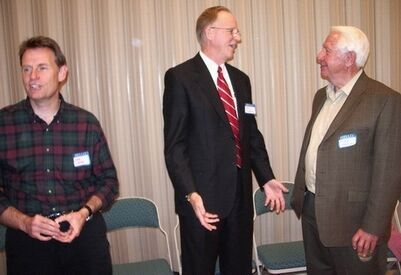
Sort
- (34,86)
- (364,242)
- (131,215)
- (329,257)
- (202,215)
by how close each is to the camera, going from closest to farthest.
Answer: (34,86) → (202,215) → (364,242) → (329,257) → (131,215)

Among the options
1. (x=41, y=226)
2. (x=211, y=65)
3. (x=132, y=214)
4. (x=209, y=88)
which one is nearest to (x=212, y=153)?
(x=209, y=88)

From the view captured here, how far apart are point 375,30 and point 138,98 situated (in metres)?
2.29

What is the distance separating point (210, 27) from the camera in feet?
6.67

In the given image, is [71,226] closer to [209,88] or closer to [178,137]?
[178,137]

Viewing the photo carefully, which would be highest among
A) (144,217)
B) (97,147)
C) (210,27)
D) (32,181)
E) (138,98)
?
(210,27)

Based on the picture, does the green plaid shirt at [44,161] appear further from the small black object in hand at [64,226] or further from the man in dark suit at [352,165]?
the man in dark suit at [352,165]

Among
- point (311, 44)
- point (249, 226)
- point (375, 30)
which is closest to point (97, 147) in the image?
point (249, 226)

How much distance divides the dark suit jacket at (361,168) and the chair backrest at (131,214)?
134 cm

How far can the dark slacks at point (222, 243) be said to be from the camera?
1.97 meters

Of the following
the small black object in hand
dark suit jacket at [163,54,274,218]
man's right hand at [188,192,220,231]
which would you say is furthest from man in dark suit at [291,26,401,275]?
the small black object in hand

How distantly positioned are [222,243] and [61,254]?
2.98 feet

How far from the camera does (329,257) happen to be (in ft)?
6.93

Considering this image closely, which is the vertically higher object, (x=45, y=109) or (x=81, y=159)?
(x=45, y=109)

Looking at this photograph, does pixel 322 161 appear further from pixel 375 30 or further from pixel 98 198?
pixel 375 30
